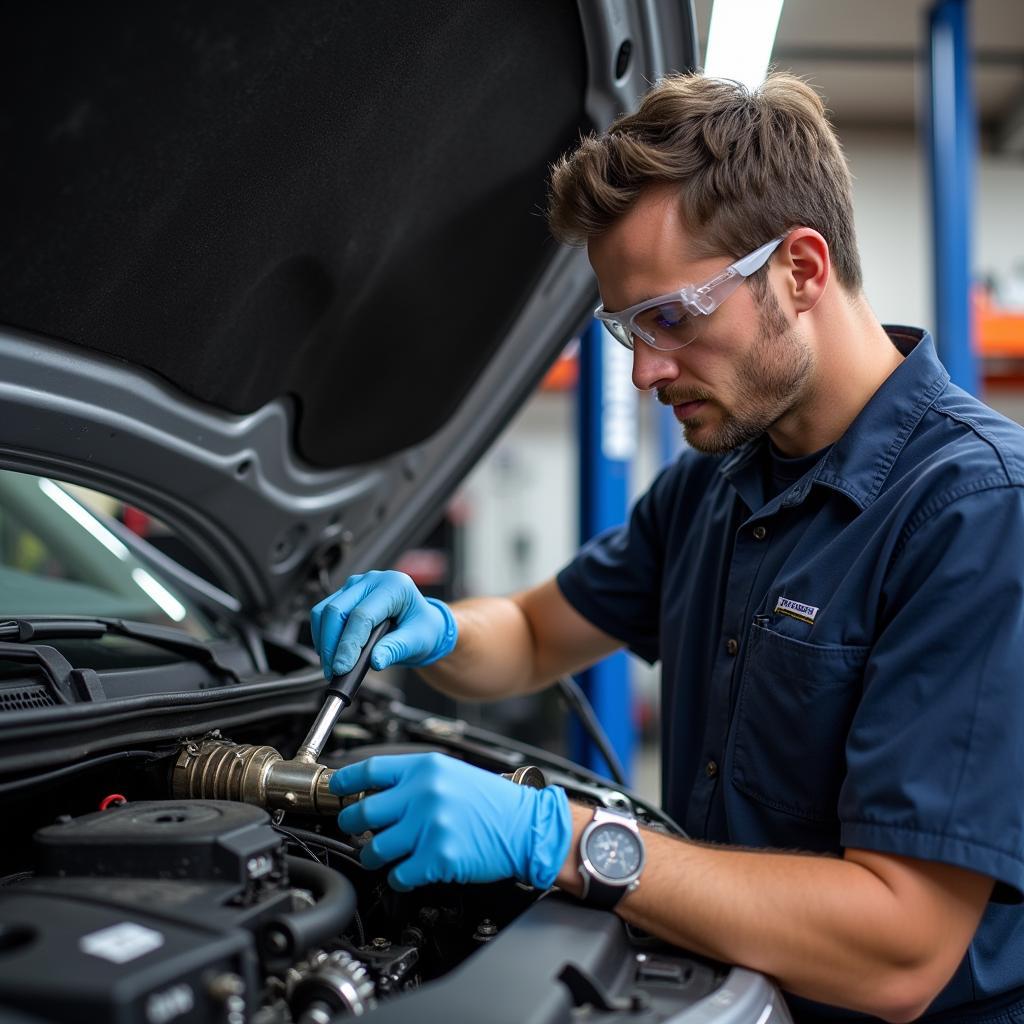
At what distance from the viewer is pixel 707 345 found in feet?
4.00

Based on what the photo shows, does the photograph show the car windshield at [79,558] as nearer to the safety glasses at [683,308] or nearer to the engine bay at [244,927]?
the engine bay at [244,927]

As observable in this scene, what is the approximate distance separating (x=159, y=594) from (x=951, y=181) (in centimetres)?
269

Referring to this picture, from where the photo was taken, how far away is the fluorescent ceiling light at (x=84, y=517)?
66.0 inches

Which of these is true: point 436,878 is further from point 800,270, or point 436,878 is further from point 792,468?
point 800,270

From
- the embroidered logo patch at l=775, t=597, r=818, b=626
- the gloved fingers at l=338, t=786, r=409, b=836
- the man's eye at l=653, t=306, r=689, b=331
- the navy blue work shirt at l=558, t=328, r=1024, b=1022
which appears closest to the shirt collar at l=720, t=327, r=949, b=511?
the navy blue work shirt at l=558, t=328, r=1024, b=1022

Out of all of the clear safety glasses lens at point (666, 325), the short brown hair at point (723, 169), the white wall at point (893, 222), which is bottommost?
the clear safety glasses lens at point (666, 325)

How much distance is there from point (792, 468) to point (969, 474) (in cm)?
29

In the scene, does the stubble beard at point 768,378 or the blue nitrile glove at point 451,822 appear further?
the stubble beard at point 768,378

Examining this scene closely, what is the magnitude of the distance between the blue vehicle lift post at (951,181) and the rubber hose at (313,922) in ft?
8.47

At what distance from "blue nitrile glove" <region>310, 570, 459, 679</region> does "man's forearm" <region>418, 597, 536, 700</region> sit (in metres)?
0.06

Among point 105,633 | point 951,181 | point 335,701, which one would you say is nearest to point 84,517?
point 105,633

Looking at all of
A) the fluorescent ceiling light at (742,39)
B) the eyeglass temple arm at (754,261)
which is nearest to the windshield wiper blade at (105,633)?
the eyeglass temple arm at (754,261)

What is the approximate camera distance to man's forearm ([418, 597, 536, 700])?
1.58 meters

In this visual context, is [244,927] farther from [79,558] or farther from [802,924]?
[79,558]
